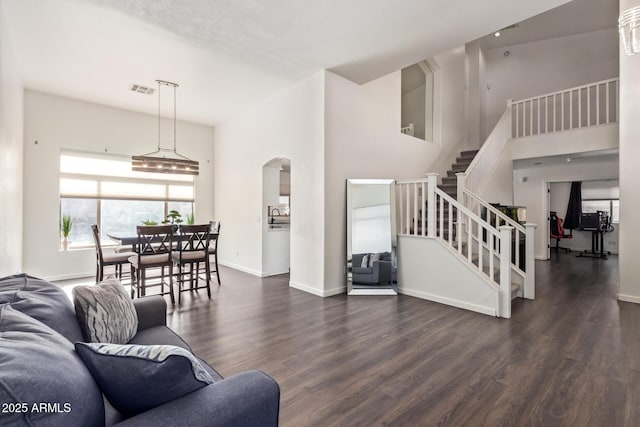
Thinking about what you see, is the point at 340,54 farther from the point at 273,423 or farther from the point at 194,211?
the point at 194,211

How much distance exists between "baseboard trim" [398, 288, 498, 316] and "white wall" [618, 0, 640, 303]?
2247 millimetres

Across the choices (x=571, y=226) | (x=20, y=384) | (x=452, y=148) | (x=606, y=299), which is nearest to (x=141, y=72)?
(x=20, y=384)

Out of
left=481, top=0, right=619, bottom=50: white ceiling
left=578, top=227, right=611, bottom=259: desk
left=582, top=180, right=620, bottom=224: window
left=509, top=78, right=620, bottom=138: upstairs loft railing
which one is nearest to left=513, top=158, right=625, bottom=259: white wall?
left=509, top=78, right=620, bottom=138: upstairs loft railing

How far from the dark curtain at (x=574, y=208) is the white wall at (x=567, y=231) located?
16 centimetres

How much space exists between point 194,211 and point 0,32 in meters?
4.43

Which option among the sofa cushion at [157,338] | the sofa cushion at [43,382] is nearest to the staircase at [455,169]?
the sofa cushion at [157,338]

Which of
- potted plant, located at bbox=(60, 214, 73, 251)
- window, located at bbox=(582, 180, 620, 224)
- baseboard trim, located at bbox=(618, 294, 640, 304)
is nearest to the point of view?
baseboard trim, located at bbox=(618, 294, 640, 304)

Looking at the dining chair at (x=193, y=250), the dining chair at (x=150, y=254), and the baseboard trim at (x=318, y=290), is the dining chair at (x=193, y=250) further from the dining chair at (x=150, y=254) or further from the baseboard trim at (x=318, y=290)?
the baseboard trim at (x=318, y=290)

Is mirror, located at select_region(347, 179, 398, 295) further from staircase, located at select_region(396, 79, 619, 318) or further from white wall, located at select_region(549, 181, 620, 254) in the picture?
white wall, located at select_region(549, 181, 620, 254)

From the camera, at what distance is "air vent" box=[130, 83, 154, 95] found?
4.84 meters

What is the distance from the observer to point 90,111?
5.55m

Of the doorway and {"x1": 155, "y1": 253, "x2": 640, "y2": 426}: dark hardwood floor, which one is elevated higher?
the doorway

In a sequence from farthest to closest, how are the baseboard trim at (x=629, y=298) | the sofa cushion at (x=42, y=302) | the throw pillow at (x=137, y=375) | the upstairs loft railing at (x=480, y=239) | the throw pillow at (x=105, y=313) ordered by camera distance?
the baseboard trim at (x=629, y=298) → the upstairs loft railing at (x=480, y=239) → the throw pillow at (x=105, y=313) → the sofa cushion at (x=42, y=302) → the throw pillow at (x=137, y=375)

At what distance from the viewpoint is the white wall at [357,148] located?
4.45 m
